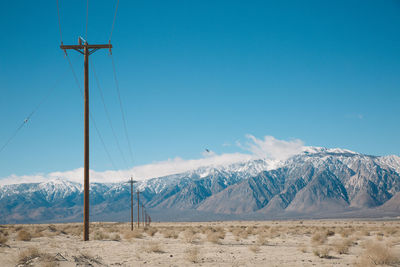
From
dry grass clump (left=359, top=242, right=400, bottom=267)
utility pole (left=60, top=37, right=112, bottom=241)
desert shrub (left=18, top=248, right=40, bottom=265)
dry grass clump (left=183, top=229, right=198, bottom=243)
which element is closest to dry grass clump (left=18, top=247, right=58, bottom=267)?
desert shrub (left=18, top=248, right=40, bottom=265)

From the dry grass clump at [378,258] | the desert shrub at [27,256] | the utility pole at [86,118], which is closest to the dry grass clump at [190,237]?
the utility pole at [86,118]

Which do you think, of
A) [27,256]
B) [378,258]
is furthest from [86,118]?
[378,258]

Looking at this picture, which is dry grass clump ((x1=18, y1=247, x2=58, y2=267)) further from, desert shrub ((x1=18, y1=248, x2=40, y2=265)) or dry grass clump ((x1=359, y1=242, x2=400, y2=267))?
dry grass clump ((x1=359, y1=242, x2=400, y2=267))

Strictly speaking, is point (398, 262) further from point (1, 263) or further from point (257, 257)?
point (1, 263)

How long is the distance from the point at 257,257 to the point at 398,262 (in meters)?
6.38

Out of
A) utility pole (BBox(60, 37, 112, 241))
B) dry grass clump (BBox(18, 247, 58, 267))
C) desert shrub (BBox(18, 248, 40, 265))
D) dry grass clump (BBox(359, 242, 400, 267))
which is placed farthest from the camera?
utility pole (BBox(60, 37, 112, 241))

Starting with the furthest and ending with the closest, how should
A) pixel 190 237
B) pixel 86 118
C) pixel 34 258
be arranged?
pixel 190 237 < pixel 86 118 < pixel 34 258

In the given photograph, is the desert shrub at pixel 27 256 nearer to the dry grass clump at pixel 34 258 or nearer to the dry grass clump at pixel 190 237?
the dry grass clump at pixel 34 258

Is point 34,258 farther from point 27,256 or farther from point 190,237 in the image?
point 190,237

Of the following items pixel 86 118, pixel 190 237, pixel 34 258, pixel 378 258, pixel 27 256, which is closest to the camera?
pixel 34 258

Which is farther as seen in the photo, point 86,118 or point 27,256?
point 86,118

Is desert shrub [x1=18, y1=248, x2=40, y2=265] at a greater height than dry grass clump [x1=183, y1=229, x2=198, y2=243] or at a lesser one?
greater

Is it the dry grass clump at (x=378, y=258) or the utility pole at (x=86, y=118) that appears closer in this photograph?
the dry grass clump at (x=378, y=258)

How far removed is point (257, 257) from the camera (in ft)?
61.9
